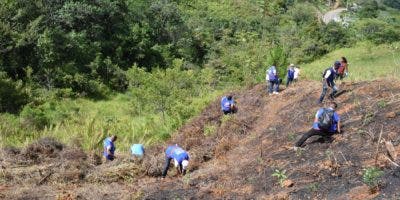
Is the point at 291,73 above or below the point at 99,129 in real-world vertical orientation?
above

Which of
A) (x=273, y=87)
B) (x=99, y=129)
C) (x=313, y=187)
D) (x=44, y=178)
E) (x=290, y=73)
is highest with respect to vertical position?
(x=290, y=73)

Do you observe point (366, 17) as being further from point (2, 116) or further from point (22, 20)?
point (2, 116)

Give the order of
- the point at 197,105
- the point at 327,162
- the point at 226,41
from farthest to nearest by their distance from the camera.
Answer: the point at 226,41 → the point at 197,105 → the point at 327,162

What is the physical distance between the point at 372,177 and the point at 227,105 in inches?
404

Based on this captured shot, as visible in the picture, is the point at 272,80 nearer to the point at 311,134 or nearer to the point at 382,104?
the point at 382,104

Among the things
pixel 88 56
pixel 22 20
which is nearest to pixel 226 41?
pixel 88 56

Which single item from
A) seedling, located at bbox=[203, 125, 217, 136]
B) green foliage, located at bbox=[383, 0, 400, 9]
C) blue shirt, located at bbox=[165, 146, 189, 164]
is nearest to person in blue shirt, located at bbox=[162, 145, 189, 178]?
blue shirt, located at bbox=[165, 146, 189, 164]

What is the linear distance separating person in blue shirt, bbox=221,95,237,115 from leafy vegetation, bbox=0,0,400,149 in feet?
12.3

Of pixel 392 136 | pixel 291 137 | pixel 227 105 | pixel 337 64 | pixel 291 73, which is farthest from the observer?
pixel 291 73

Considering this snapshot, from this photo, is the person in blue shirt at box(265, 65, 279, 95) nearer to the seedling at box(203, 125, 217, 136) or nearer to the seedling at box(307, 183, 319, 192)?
the seedling at box(203, 125, 217, 136)

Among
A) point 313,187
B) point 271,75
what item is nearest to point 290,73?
point 271,75

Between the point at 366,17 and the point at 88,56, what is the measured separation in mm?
42283

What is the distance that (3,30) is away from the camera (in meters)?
31.7

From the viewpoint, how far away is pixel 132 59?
4128 cm
